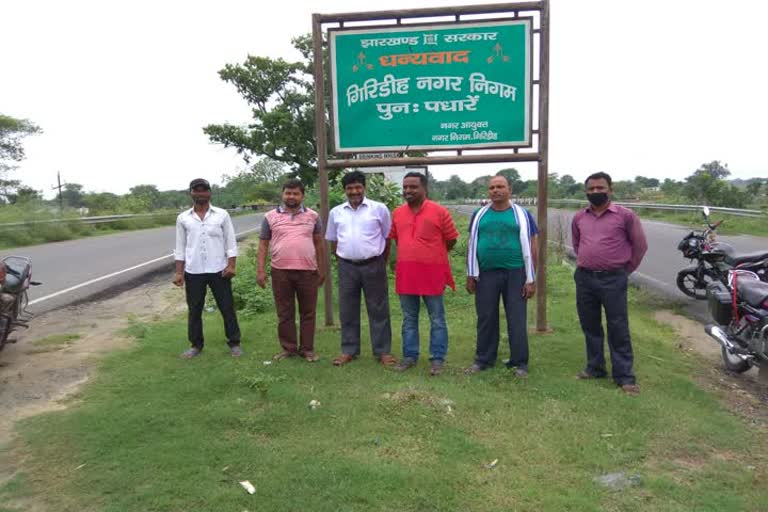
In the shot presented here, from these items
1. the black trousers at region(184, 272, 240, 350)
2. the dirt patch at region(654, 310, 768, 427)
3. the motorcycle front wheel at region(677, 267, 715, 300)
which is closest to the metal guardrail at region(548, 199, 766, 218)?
the motorcycle front wheel at region(677, 267, 715, 300)

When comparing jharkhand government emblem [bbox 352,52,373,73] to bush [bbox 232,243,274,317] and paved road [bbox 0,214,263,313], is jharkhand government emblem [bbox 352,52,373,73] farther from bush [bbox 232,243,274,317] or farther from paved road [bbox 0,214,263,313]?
paved road [bbox 0,214,263,313]

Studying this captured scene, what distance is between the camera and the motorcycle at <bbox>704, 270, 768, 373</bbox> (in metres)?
4.59

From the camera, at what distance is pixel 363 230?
4.88 meters

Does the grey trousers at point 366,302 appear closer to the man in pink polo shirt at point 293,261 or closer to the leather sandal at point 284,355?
the man in pink polo shirt at point 293,261

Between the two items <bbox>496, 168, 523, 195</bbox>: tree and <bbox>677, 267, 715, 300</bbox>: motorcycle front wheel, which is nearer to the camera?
<bbox>496, 168, 523, 195</bbox>: tree

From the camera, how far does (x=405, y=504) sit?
2875mm

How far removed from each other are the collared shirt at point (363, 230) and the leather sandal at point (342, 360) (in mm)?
890

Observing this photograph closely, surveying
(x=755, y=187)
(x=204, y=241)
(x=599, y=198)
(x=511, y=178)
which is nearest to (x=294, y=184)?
(x=204, y=241)

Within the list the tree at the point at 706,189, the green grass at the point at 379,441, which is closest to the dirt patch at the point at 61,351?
the green grass at the point at 379,441

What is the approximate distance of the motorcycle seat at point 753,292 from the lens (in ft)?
15.4

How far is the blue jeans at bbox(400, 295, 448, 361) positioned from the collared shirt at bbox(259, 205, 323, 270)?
931mm

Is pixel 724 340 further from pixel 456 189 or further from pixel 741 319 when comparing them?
pixel 456 189

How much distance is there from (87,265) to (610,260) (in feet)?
35.7

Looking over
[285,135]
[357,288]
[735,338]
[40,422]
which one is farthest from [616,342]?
[285,135]
